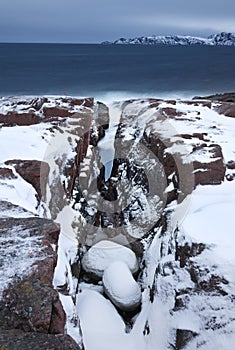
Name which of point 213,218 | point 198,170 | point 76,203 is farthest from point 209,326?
point 76,203

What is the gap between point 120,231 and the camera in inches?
390

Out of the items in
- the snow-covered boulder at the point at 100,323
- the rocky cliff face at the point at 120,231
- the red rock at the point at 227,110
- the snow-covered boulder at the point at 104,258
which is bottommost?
the snow-covered boulder at the point at 100,323

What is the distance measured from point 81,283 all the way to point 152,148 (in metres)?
4.66

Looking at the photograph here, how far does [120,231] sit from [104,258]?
1714mm

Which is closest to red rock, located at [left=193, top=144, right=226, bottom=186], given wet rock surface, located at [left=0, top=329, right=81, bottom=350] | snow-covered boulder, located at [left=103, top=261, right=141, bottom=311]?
snow-covered boulder, located at [left=103, top=261, right=141, bottom=311]

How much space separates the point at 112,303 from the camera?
720 cm

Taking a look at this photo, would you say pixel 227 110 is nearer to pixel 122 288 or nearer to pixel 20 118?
pixel 20 118

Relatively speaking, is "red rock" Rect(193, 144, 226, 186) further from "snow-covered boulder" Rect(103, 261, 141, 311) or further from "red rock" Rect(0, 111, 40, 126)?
"red rock" Rect(0, 111, 40, 126)

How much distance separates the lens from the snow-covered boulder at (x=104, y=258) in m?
8.06

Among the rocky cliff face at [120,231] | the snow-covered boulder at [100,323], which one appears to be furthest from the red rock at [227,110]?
the snow-covered boulder at [100,323]

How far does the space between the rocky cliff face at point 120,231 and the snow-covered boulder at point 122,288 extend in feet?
0.07

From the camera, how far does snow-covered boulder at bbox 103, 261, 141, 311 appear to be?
279 inches

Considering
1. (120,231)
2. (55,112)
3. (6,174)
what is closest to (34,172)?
(6,174)

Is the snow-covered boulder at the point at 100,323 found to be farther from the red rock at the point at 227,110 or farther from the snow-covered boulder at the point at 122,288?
the red rock at the point at 227,110
